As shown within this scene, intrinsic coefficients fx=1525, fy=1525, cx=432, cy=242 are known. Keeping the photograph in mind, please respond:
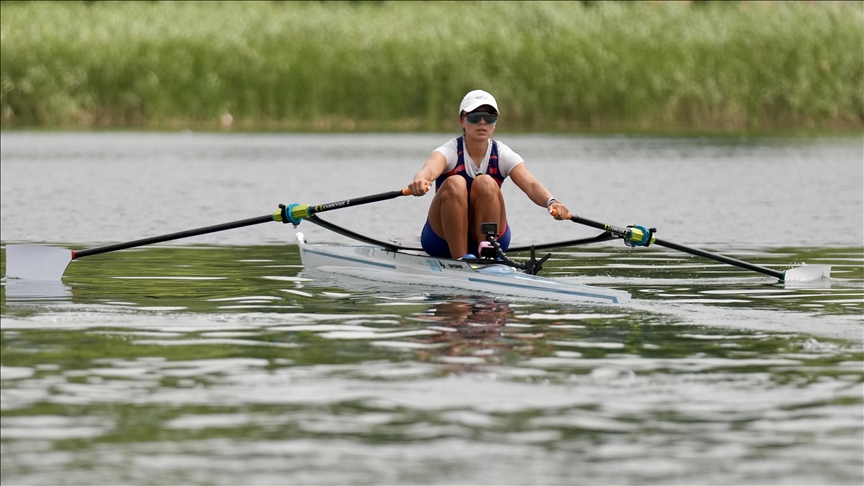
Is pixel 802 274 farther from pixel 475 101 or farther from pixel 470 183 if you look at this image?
pixel 475 101

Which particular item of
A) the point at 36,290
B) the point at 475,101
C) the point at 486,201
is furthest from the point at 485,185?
the point at 36,290

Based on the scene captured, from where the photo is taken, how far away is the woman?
34.9ft

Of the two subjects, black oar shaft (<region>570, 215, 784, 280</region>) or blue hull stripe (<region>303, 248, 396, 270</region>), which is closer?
black oar shaft (<region>570, 215, 784, 280</region>)

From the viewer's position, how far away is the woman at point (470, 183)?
1062cm

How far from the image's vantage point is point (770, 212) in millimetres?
18484

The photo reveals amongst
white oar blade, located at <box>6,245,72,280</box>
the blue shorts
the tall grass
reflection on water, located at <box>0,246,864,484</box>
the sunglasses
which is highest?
the tall grass

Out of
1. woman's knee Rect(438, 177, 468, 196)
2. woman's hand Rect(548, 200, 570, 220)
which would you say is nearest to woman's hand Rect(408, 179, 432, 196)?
woman's knee Rect(438, 177, 468, 196)

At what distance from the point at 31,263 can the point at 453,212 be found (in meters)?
3.32

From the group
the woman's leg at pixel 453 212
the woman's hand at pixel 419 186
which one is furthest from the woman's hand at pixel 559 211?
the woman's hand at pixel 419 186

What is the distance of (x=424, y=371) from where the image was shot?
7.29 meters

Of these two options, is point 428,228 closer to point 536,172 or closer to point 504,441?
point 504,441

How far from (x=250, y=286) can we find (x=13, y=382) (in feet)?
13.8

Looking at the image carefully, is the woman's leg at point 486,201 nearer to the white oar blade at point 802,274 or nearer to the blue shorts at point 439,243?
the blue shorts at point 439,243

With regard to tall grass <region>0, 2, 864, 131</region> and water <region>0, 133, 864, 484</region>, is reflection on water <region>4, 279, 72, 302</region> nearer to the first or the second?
water <region>0, 133, 864, 484</region>
